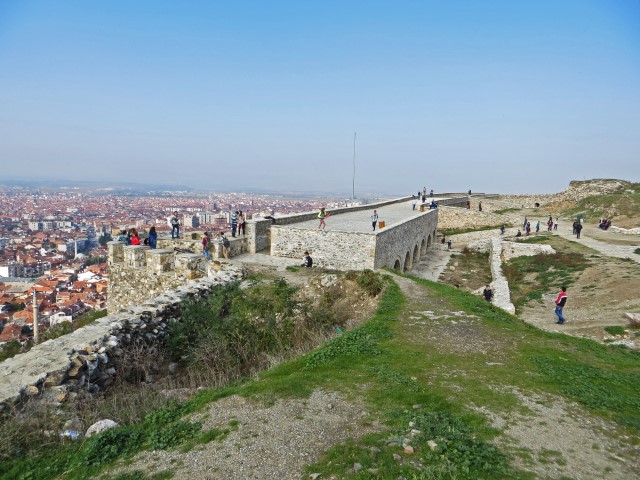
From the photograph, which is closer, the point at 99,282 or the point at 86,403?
the point at 86,403

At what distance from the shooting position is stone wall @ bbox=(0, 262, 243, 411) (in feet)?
15.3

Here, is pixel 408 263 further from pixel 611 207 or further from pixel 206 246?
pixel 611 207

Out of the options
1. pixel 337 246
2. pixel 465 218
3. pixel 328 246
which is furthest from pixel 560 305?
pixel 465 218

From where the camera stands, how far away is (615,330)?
9.54 metres

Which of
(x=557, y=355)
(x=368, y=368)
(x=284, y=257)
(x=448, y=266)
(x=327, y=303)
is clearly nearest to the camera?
(x=368, y=368)

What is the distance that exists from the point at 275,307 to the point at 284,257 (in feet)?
17.7

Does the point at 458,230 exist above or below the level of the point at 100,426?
below

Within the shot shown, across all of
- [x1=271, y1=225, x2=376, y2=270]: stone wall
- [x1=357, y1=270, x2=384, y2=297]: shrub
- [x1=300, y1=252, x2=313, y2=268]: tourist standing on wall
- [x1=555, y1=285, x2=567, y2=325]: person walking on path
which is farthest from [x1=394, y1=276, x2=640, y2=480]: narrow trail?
[x1=271, y1=225, x2=376, y2=270]: stone wall

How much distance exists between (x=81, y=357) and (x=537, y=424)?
576 cm

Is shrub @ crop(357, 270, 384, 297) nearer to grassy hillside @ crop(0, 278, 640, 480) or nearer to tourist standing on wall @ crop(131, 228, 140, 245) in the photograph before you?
grassy hillside @ crop(0, 278, 640, 480)

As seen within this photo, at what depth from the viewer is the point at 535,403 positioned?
4672 mm

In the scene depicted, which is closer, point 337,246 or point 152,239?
point 152,239

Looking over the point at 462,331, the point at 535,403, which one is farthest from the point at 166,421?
the point at 462,331

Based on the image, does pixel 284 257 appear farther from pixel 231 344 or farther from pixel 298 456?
pixel 298 456
